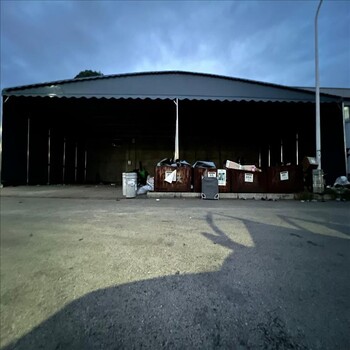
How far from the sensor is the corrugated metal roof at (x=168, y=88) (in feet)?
36.7

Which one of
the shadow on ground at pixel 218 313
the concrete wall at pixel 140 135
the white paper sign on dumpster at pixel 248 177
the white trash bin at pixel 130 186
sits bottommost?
the shadow on ground at pixel 218 313

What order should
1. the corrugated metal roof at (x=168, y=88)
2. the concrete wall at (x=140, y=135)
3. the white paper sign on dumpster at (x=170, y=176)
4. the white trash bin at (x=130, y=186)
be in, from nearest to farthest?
the white trash bin at (x=130, y=186), the white paper sign on dumpster at (x=170, y=176), the corrugated metal roof at (x=168, y=88), the concrete wall at (x=140, y=135)

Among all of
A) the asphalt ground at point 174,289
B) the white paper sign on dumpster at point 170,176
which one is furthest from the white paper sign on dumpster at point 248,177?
the asphalt ground at point 174,289

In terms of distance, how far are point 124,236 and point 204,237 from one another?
1255 millimetres

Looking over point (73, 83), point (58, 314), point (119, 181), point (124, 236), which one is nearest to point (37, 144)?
point (73, 83)

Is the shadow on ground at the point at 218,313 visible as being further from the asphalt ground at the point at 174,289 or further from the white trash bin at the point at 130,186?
the white trash bin at the point at 130,186

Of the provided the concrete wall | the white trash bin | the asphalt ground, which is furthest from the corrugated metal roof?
the asphalt ground

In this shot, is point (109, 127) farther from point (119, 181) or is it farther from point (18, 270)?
point (18, 270)

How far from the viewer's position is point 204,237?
11.5ft

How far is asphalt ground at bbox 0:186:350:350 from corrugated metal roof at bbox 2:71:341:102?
912 cm

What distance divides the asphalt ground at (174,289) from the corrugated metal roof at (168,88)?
9.12 meters

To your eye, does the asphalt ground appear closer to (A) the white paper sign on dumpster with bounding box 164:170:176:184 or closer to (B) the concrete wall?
(A) the white paper sign on dumpster with bounding box 164:170:176:184

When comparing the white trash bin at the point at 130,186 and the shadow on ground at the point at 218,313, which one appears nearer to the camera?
the shadow on ground at the point at 218,313

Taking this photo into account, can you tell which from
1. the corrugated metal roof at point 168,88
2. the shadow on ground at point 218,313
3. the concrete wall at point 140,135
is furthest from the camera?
the concrete wall at point 140,135
